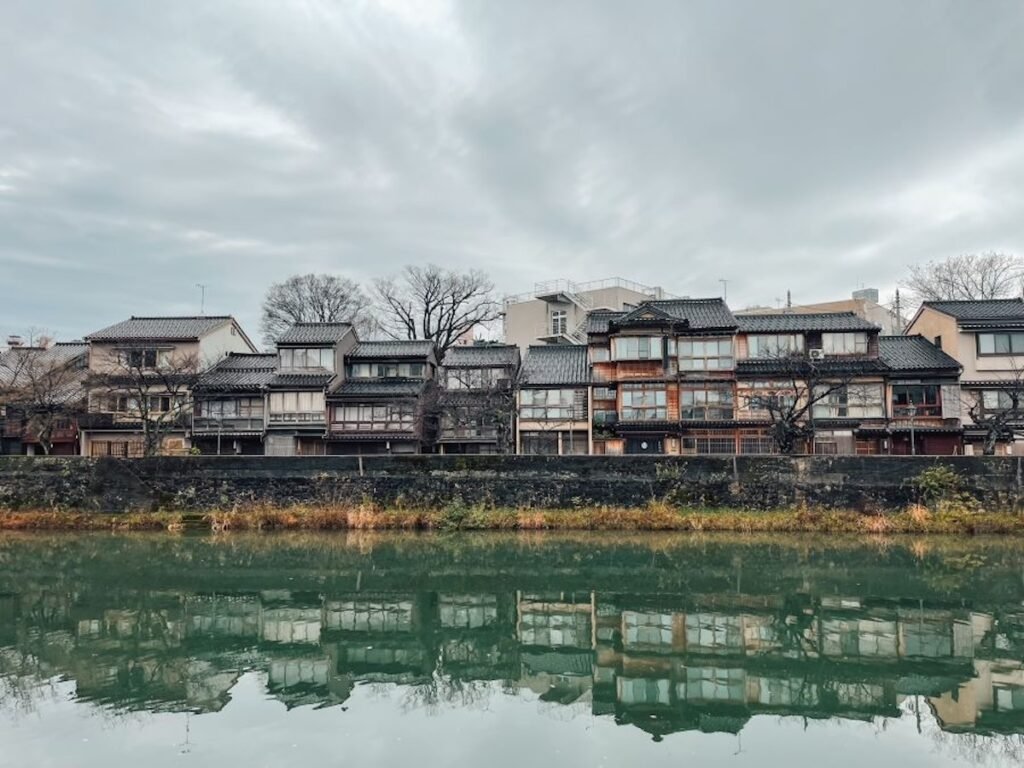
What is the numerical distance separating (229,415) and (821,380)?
31.4m

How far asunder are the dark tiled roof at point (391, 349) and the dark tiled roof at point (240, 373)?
192 inches

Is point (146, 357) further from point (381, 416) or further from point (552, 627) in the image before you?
point (552, 627)

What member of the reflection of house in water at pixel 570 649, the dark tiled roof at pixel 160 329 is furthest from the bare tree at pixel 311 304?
the reflection of house in water at pixel 570 649

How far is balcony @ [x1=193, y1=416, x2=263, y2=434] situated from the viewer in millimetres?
38406

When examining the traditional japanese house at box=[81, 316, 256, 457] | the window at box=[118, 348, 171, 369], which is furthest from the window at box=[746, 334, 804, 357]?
the window at box=[118, 348, 171, 369]

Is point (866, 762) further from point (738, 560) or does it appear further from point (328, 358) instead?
point (328, 358)

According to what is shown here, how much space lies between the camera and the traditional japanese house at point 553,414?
36.9 meters

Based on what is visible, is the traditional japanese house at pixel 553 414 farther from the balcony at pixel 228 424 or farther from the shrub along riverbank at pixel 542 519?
the balcony at pixel 228 424

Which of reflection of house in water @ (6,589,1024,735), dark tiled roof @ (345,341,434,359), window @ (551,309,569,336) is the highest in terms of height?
window @ (551,309,569,336)

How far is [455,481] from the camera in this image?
28500 millimetres

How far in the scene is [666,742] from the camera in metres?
9.38

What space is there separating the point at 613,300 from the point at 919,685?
38.2 m

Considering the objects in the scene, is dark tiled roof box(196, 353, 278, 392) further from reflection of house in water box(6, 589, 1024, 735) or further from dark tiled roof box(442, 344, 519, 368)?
reflection of house in water box(6, 589, 1024, 735)

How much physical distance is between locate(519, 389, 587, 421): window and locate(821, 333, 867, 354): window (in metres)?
13.0
